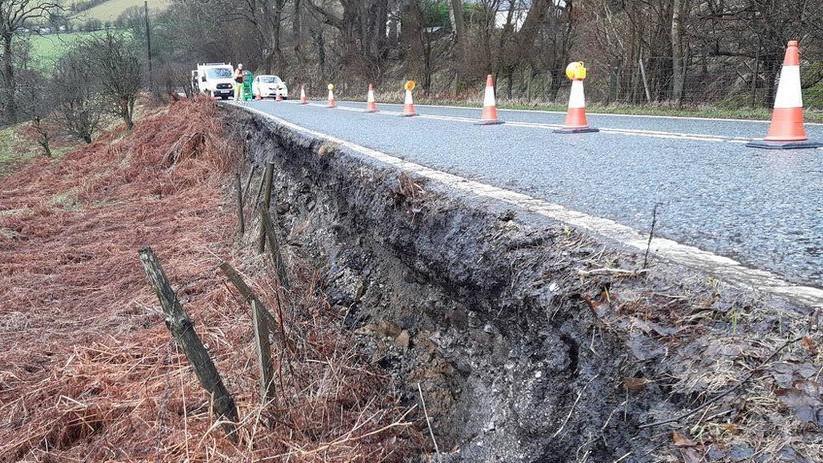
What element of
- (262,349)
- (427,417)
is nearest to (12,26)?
(262,349)

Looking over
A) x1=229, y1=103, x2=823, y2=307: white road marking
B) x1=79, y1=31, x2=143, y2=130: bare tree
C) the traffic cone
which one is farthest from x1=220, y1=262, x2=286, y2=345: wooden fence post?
x1=79, y1=31, x2=143, y2=130: bare tree

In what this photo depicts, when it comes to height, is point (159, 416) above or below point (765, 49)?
below

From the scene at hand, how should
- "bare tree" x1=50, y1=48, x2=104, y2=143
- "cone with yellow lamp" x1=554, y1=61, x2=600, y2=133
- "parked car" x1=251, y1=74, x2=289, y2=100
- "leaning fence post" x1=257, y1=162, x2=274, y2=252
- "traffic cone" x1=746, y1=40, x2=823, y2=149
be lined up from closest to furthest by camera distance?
"traffic cone" x1=746, y1=40, x2=823, y2=149
"leaning fence post" x1=257, y1=162, x2=274, y2=252
"cone with yellow lamp" x1=554, y1=61, x2=600, y2=133
"bare tree" x1=50, y1=48, x2=104, y2=143
"parked car" x1=251, y1=74, x2=289, y2=100

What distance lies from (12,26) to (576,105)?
1321 inches

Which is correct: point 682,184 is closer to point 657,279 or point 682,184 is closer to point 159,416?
point 657,279

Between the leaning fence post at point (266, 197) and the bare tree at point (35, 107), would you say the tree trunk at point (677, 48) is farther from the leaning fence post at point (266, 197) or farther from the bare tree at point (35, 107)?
the bare tree at point (35, 107)

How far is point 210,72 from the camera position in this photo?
30.0 metres

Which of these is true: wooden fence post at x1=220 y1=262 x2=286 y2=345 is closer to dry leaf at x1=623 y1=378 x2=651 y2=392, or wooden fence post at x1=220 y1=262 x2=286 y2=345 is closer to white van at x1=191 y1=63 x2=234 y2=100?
dry leaf at x1=623 y1=378 x2=651 y2=392

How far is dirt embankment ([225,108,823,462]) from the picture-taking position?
4.16 feet

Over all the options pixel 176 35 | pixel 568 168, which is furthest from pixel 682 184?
pixel 176 35

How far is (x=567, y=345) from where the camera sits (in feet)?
5.69

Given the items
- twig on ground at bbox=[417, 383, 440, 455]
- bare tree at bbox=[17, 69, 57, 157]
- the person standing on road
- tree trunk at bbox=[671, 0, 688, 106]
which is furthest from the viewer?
bare tree at bbox=[17, 69, 57, 157]

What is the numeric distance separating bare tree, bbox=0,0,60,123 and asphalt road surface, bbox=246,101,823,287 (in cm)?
2882

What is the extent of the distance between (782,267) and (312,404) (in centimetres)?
197
